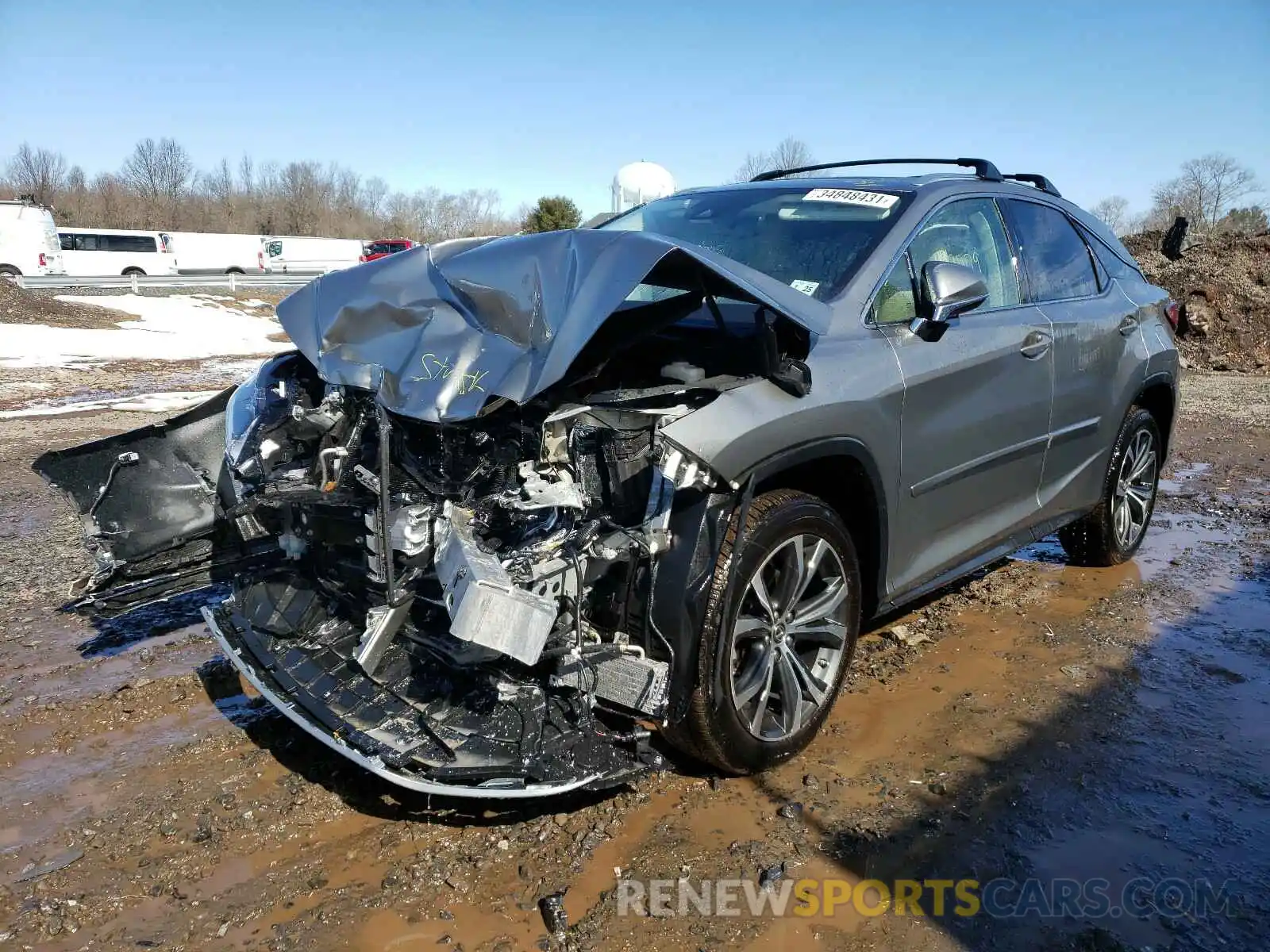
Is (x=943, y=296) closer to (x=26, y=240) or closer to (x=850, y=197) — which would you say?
(x=850, y=197)

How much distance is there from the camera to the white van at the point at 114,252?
33125mm

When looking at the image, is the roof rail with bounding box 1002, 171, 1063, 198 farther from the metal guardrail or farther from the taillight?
the metal guardrail

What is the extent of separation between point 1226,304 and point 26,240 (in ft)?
111

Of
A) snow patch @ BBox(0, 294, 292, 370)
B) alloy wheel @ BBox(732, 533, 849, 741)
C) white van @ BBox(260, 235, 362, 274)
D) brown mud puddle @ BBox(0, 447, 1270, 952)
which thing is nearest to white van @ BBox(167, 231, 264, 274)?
white van @ BBox(260, 235, 362, 274)

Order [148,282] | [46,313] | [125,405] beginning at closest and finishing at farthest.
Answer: [125,405]
[46,313]
[148,282]

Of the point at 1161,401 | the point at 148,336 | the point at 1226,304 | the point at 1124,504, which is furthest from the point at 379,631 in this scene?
the point at 148,336

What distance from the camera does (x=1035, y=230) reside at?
14.2 feet

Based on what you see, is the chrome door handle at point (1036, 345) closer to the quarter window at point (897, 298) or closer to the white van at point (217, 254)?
the quarter window at point (897, 298)

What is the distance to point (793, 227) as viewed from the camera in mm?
3713

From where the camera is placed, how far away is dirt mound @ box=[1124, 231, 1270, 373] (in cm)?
1516

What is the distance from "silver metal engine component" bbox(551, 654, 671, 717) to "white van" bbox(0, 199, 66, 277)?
33.9 metres

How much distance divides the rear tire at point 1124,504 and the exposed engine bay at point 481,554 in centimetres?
286

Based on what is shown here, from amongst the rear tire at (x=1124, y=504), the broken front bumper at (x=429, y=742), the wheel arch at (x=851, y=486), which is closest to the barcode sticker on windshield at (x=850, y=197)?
the wheel arch at (x=851, y=486)

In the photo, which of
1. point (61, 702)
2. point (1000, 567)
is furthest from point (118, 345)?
point (1000, 567)
